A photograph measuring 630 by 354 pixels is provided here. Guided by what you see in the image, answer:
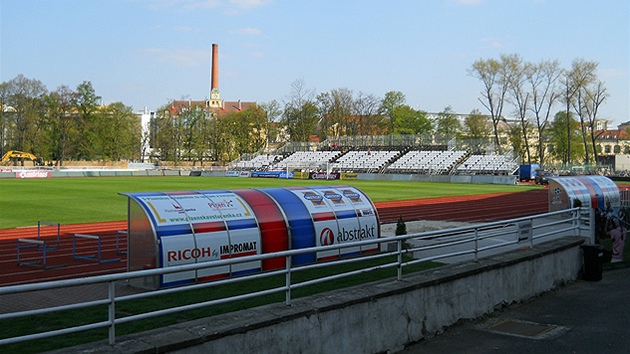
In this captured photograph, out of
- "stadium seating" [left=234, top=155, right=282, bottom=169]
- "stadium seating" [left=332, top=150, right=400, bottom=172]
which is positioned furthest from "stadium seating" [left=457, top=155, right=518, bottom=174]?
"stadium seating" [left=234, top=155, right=282, bottom=169]

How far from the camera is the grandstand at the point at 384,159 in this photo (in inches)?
3012

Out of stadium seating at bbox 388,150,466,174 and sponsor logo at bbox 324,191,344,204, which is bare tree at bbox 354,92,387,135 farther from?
sponsor logo at bbox 324,191,344,204

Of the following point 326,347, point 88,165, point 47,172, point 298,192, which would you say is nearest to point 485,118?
point 88,165

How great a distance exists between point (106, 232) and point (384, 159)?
2570 inches

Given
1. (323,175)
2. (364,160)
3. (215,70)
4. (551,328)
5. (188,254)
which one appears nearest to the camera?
(551,328)

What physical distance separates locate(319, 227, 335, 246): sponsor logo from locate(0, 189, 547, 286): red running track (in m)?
5.10

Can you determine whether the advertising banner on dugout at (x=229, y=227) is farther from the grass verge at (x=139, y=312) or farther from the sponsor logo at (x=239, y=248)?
the grass verge at (x=139, y=312)

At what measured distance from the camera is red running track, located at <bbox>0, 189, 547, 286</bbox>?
1592 cm

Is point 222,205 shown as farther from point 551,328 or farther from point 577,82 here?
point 577,82

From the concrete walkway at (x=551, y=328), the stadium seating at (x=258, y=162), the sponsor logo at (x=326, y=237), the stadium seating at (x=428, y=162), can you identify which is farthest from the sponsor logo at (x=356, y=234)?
the stadium seating at (x=258, y=162)

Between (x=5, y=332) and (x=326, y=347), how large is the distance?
449 cm

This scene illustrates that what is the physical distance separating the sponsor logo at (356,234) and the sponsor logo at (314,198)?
918 mm

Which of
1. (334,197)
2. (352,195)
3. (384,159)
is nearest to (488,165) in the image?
(384,159)

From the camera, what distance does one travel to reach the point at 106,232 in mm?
23609
